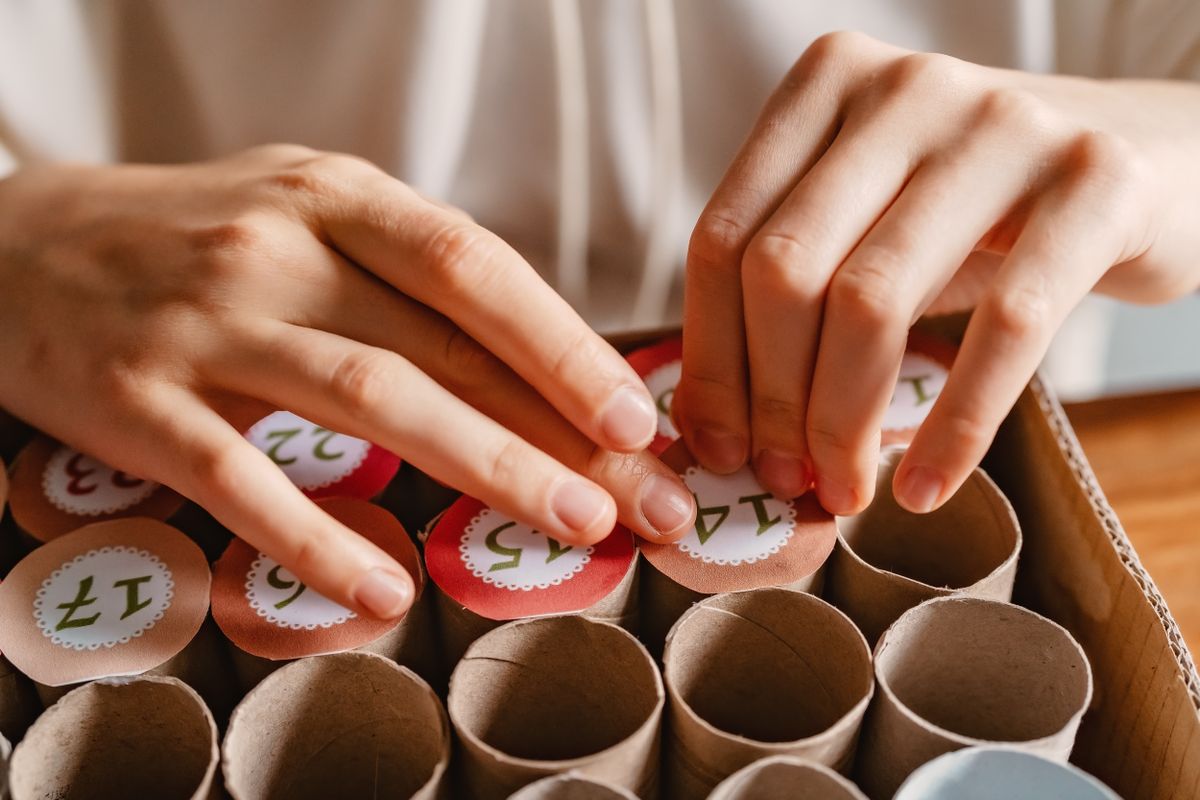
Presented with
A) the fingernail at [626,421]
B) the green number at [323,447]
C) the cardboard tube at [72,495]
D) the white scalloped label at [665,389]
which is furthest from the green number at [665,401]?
the cardboard tube at [72,495]

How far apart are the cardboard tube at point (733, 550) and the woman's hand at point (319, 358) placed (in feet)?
→ 0.06

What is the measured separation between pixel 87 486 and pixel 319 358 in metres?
0.19

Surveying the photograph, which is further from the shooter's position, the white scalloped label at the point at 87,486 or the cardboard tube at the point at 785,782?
the white scalloped label at the point at 87,486

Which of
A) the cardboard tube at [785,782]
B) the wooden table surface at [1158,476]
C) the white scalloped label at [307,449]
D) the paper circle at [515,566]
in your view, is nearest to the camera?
the cardboard tube at [785,782]

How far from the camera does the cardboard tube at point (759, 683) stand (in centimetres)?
43

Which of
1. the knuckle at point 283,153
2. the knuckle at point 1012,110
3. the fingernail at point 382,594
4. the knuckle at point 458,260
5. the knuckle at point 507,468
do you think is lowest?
the fingernail at point 382,594

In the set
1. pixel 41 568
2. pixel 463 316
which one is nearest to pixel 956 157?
pixel 463 316

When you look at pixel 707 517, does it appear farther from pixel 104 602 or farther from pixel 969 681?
pixel 104 602

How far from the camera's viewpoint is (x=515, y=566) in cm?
52

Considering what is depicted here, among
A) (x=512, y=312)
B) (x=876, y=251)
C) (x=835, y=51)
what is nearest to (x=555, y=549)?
(x=512, y=312)

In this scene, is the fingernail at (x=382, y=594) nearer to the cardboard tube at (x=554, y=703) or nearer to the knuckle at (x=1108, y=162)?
the cardboard tube at (x=554, y=703)

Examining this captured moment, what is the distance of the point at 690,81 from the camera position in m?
0.84

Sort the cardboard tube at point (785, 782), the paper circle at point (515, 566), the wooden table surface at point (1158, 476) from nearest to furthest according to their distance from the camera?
the cardboard tube at point (785, 782) < the paper circle at point (515, 566) < the wooden table surface at point (1158, 476)

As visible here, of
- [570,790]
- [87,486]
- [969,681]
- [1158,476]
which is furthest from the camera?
[1158,476]
